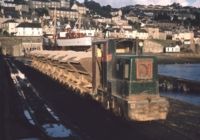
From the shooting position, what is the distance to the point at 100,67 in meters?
22.2

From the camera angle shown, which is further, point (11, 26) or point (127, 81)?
point (11, 26)

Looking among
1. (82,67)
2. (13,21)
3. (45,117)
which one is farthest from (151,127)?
(13,21)

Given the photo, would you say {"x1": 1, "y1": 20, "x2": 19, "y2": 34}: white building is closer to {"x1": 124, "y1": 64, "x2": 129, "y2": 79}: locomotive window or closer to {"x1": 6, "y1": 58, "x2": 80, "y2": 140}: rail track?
{"x1": 6, "y1": 58, "x2": 80, "y2": 140}: rail track

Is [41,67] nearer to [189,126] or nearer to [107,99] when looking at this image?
[107,99]

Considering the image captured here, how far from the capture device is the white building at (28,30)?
17375 cm

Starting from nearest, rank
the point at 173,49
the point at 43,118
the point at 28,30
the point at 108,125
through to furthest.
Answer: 1. the point at 108,125
2. the point at 43,118
3. the point at 28,30
4. the point at 173,49

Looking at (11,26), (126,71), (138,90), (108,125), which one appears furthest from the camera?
(11,26)

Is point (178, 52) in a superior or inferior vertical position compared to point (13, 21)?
inferior

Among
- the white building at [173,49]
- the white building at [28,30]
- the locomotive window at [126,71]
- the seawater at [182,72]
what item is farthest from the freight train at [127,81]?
the white building at [173,49]

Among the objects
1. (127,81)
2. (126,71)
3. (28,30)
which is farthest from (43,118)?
(28,30)

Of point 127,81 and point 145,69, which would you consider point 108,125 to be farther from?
point 145,69

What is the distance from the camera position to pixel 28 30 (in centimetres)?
17500

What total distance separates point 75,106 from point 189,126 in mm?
6976

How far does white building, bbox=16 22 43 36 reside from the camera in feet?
570
